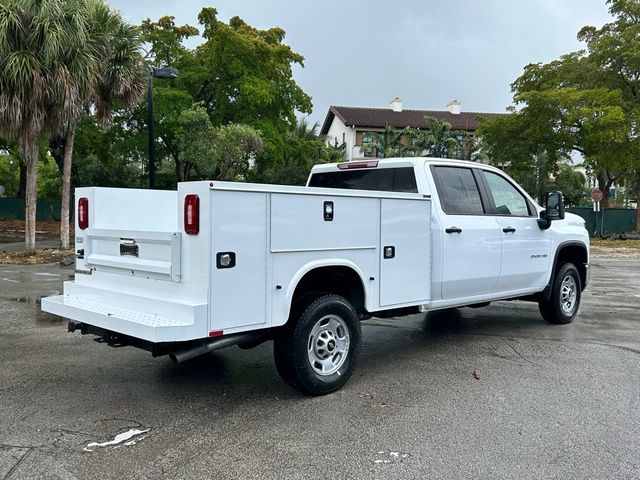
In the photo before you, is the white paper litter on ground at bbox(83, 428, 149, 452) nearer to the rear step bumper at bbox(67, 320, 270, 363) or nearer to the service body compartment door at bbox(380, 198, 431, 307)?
the rear step bumper at bbox(67, 320, 270, 363)

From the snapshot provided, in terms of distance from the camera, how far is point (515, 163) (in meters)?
32.8

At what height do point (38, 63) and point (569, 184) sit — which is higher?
point (38, 63)

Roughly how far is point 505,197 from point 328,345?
3292mm

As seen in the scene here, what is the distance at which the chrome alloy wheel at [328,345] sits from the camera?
4.72 meters

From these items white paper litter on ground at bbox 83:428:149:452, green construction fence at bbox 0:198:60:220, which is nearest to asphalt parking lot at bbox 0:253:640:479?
white paper litter on ground at bbox 83:428:149:452

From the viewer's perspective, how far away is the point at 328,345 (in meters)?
4.84

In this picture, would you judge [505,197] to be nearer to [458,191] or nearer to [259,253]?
[458,191]

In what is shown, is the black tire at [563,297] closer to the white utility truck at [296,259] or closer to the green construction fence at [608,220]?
the white utility truck at [296,259]

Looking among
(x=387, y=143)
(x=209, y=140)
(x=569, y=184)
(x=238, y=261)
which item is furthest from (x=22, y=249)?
(x=569, y=184)

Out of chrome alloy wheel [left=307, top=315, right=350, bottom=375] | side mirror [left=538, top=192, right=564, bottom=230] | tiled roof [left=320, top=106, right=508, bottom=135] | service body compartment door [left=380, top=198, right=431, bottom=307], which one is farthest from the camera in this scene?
tiled roof [left=320, top=106, right=508, bottom=135]

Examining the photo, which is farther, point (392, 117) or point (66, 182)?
point (392, 117)

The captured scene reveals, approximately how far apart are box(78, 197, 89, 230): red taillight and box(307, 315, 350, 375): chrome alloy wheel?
2328 millimetres

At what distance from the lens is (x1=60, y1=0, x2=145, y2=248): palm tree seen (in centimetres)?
1588

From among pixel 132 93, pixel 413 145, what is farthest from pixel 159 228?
pixel 413 145
